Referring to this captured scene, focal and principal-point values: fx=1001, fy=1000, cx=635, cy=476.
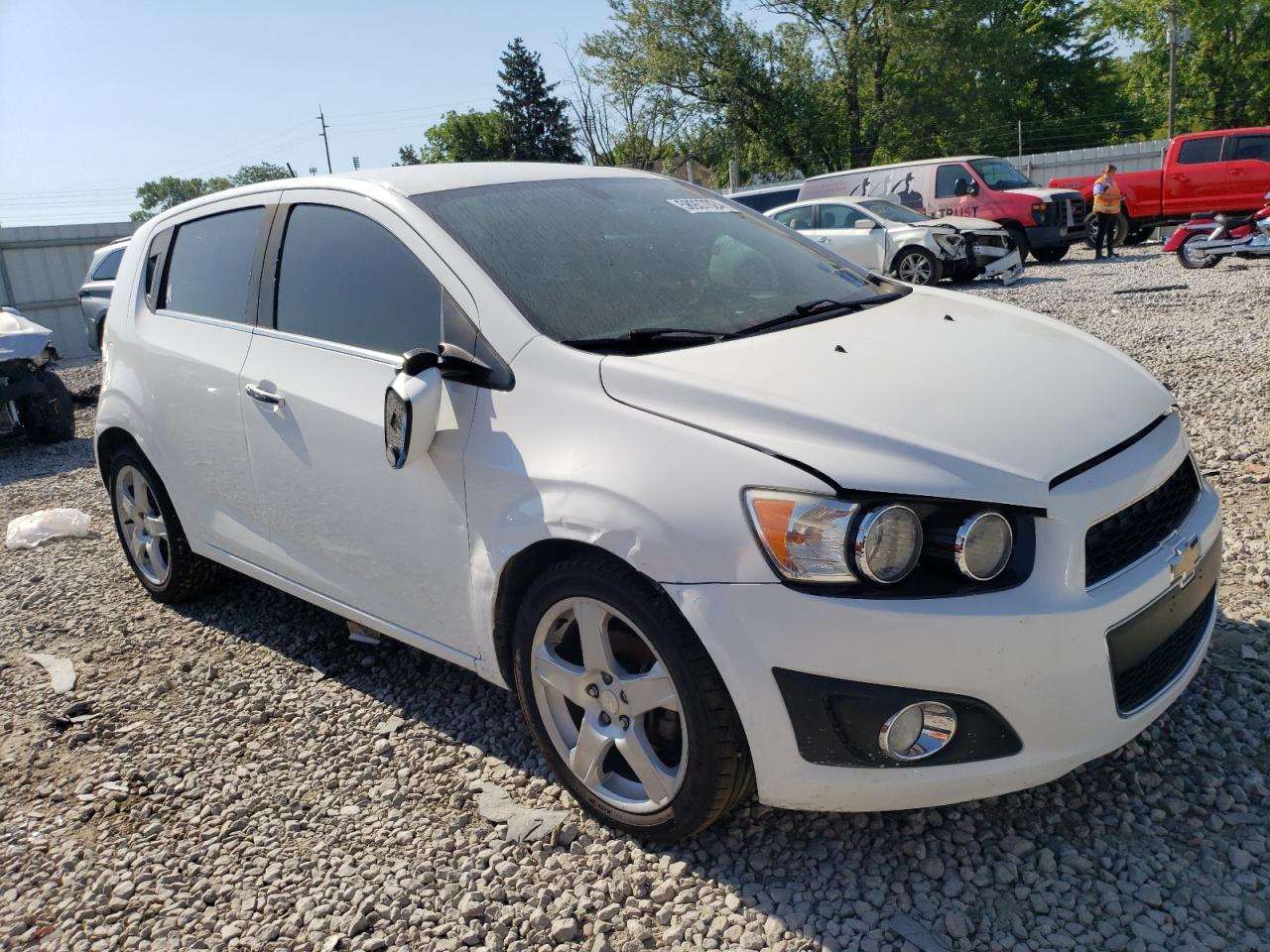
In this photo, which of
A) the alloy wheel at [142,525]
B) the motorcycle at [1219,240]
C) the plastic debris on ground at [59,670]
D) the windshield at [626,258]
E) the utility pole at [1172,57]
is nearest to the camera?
the windshield at [626,258]

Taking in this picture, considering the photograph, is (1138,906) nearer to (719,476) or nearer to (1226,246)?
(719,476)

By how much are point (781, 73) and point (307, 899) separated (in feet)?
130

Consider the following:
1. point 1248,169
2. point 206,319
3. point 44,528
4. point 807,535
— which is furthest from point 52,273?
point 1248,169

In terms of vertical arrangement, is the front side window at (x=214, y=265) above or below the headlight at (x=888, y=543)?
above

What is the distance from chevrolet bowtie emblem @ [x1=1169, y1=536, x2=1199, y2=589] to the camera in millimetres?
2354

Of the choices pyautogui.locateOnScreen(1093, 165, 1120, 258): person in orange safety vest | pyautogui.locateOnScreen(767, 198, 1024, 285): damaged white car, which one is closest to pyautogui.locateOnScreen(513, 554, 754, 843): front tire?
pyautogui.locateOnScreen(767, 198, 1024, 285): damaged white car

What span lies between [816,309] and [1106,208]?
1629cm

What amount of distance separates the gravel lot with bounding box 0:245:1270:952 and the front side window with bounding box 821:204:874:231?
11679mm

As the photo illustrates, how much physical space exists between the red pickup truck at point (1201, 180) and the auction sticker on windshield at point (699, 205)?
17.1m

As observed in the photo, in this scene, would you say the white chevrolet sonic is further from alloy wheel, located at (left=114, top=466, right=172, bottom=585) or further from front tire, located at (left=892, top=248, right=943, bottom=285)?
front tire, located at (left=892, top=248, right=943, bottom=285)

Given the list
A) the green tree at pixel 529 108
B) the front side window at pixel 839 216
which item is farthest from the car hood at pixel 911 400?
the green tree at pixel 529 108

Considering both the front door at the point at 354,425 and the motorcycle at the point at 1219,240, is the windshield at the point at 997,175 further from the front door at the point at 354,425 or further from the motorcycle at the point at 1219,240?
the front door at the point at 354,425

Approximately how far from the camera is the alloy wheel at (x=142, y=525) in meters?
4.36

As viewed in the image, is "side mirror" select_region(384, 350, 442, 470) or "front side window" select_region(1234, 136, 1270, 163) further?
"front side window" select_region(1234, 136, 1270, 163)
